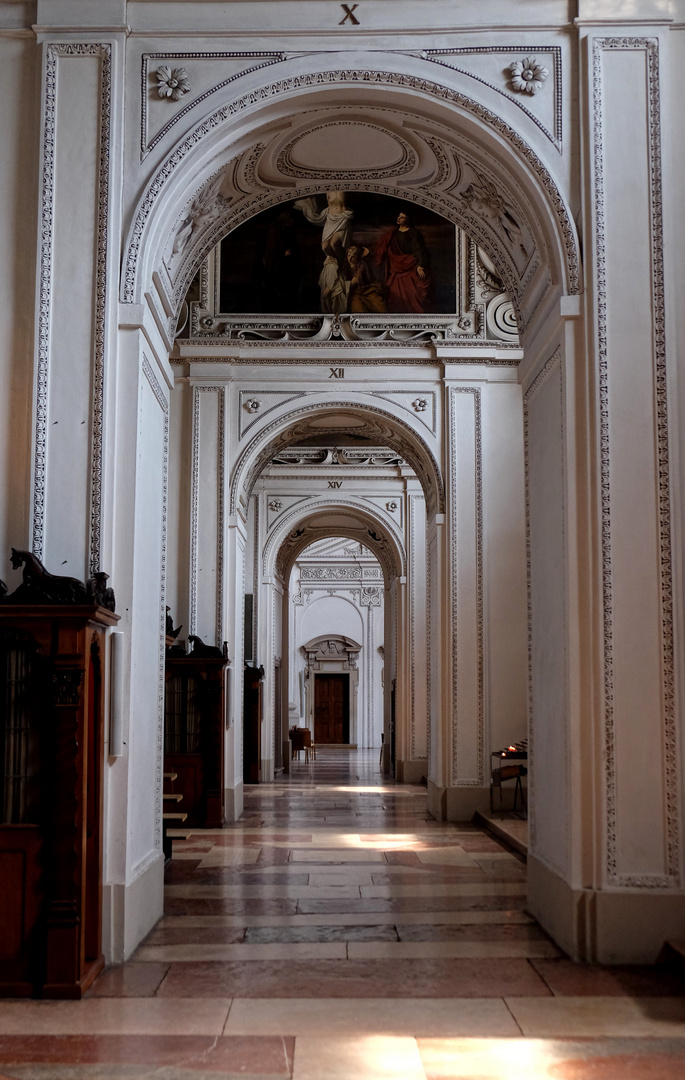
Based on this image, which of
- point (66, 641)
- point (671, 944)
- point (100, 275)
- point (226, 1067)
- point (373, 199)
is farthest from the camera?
point (373, 199)

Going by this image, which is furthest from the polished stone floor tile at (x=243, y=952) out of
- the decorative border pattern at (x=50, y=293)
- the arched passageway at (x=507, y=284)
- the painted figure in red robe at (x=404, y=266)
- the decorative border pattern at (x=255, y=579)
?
the decorative border pattern at (x=255, y=579)

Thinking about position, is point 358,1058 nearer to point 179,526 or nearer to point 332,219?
point 179,526

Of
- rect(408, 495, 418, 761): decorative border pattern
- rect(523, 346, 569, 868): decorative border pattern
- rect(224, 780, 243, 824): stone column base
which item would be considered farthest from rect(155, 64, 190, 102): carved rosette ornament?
rect(408, 495, 418, 761): decorative border pattern

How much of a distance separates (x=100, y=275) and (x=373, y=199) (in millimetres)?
7237

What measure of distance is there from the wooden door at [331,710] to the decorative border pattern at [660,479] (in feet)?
108

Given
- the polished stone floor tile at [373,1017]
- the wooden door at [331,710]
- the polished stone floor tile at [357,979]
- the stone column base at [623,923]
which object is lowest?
the wooden door at [331,710]

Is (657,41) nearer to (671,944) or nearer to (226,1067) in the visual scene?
(671,944)

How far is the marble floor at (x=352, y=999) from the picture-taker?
504cm

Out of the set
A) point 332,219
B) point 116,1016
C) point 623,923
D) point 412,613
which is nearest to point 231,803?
point 412,613

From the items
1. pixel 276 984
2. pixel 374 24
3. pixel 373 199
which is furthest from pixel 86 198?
pixel 373 199

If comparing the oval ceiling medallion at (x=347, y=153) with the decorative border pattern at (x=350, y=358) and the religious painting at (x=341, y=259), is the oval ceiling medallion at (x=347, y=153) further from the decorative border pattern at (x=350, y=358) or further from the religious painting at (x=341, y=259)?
the decorative border pattern at (x=350, y=358)

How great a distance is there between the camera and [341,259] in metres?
14.4

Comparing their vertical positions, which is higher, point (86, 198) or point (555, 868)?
point (86, 198)

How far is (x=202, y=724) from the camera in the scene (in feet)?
45.5
